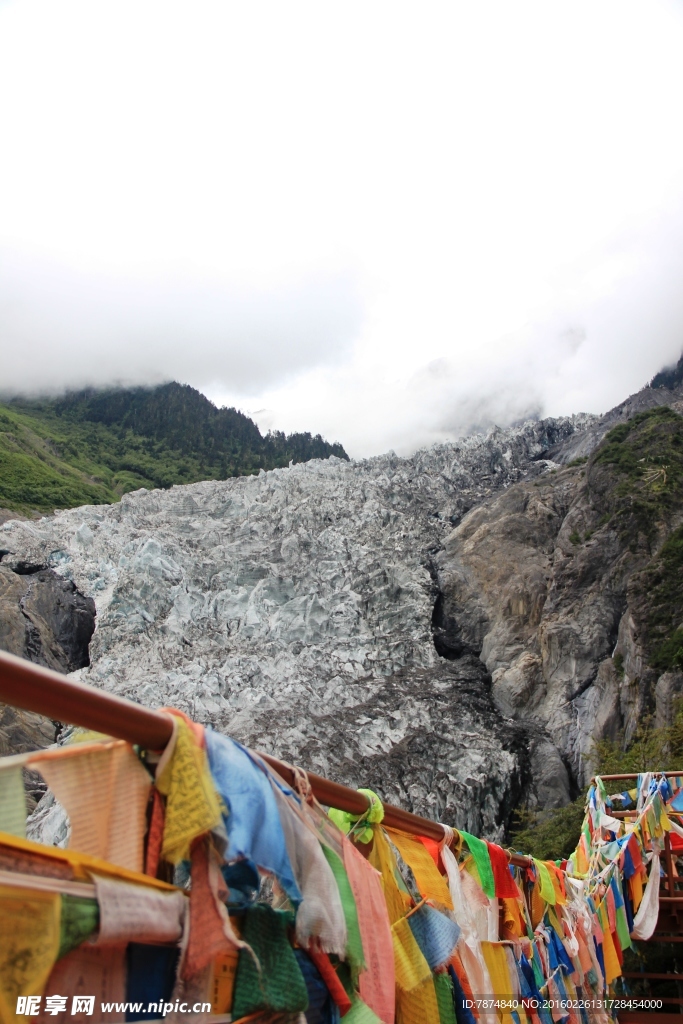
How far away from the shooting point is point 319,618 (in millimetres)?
24250

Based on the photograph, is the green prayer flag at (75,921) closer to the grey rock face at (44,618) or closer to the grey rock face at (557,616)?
the grey rock face at (557,616)

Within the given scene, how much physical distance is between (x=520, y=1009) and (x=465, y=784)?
45.7ft

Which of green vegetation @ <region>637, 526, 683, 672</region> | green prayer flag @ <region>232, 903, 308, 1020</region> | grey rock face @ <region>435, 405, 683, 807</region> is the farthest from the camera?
grey rock face @ <region>435, 405, 683, 807</region>

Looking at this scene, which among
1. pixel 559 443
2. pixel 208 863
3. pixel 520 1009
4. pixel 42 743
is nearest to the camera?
pixel 208 863

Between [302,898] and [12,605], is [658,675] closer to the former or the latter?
[302,898]

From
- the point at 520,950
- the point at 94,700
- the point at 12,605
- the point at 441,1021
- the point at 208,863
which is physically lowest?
the point at 520,950

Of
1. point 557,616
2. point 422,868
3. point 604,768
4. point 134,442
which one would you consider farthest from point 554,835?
point 134,442

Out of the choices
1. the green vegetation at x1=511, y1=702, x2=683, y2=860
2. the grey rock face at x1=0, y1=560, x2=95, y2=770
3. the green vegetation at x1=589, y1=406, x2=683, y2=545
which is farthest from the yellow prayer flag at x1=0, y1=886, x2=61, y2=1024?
the grey rock face at x1=0, y1=560, x2=95, y2=770

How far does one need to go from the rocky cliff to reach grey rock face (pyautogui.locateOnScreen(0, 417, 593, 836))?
2.7 inches

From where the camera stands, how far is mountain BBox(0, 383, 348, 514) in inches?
→ 1852

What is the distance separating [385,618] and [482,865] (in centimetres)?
2074

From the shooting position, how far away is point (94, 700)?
1556 millimetres

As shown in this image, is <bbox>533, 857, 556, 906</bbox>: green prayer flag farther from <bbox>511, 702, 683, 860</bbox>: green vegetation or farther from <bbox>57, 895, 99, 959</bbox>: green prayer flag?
<bbox>511, 702, 683, 860</bbox>: green vegetation

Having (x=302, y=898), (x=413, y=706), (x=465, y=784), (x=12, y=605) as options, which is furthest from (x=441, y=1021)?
(x=12, y=605)
